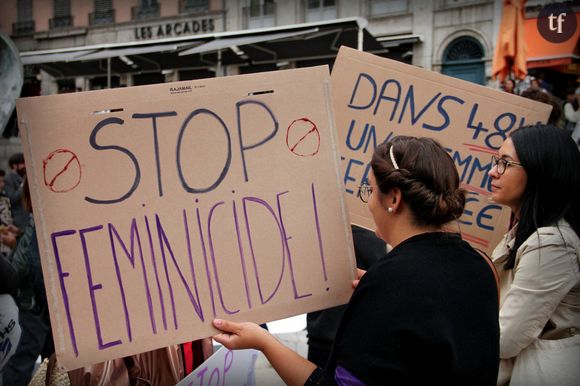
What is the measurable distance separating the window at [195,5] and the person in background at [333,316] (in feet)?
32.3

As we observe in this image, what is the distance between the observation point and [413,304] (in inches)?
40.9

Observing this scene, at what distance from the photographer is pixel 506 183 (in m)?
1.80

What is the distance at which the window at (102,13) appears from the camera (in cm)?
1041

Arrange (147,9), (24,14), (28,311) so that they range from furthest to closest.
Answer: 1. (147,9)
2. (24,14)
3. (28,311)

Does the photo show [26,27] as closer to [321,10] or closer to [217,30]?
[217,30]

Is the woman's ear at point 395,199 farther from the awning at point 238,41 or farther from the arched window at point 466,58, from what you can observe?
the arched window at point 466,58

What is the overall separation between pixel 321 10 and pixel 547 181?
413 inches

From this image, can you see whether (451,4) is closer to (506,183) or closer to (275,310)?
(506,183)

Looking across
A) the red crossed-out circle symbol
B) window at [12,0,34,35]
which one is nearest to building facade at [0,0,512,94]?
window at [12,0,34,35]

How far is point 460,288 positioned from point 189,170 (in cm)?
68

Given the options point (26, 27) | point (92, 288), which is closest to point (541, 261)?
point (92, 288)

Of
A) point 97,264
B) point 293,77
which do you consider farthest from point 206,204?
point 293,77

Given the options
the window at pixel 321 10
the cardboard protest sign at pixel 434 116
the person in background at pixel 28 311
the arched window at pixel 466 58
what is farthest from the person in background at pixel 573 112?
the window at pixel 321 10

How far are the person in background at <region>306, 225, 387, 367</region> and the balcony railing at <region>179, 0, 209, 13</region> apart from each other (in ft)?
32.3
